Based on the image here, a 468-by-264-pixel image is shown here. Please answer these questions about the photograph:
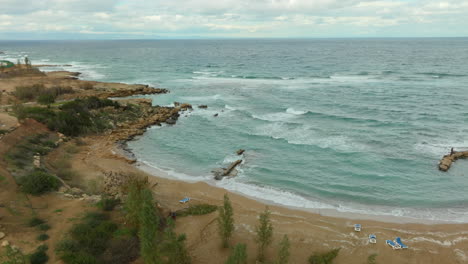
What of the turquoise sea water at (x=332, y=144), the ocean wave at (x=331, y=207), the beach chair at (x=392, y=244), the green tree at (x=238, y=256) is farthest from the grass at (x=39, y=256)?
the beach chair at (x=392, y=244)

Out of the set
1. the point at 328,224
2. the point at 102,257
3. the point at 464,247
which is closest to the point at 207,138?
the point at 328,224

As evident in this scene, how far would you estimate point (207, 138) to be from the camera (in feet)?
118

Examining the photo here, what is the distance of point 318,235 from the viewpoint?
17547mm

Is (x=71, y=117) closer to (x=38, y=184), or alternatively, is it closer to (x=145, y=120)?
(x=145, y=120)

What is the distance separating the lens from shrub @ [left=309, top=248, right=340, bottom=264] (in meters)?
14.8

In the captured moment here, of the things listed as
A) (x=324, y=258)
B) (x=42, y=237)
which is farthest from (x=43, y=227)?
(x=324, y=258)

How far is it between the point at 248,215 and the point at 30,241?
1229 cm

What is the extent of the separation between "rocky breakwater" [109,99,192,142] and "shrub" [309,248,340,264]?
86.9 feet

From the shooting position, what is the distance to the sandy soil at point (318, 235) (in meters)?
15.8

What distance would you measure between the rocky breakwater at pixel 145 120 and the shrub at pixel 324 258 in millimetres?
26477

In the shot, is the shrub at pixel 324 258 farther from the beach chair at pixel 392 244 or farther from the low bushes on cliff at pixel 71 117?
the low bushes on cliff at pixel 71 117

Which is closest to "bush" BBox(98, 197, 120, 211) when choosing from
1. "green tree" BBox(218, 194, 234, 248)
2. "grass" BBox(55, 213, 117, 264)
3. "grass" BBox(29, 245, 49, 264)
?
"grass" BBox(55, 213, 117, 264)

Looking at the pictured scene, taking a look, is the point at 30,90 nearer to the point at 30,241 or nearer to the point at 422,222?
the point at 30,241

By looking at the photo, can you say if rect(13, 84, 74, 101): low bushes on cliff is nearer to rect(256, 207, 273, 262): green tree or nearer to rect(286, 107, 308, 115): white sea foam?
rect(286, 107, 308, 115): white sea foam
